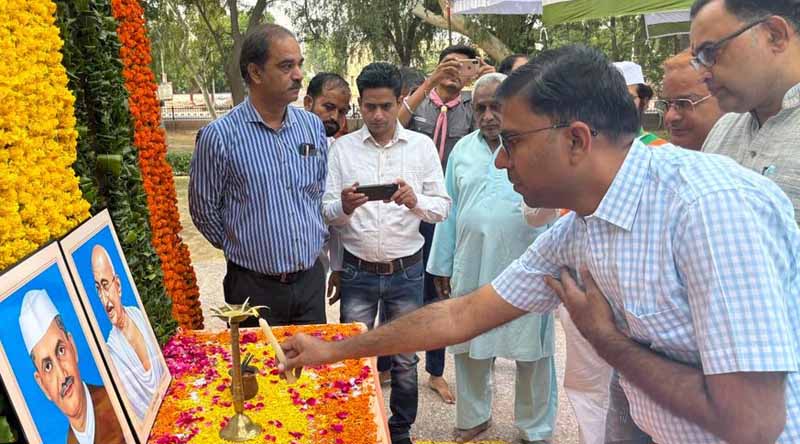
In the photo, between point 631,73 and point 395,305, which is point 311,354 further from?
point 631,73

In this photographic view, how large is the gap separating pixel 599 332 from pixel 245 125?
2.22m

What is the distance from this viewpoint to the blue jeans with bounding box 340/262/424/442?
11.9ft

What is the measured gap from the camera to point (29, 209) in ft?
5.66

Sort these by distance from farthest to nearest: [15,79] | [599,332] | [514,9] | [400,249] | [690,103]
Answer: [514,9], [400,249], [690,103], [15,79], [599,332]

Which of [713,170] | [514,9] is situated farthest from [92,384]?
[514,9]

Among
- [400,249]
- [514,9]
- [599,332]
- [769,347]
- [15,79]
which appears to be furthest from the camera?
[514,9]

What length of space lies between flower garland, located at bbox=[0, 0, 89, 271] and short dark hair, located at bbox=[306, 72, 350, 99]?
2401 millimetres

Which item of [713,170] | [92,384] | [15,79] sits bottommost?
[92,384]

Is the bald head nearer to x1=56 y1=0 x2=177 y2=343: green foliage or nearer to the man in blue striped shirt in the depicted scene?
x1=56 y1=0 x2=177 y2=343: green foliage

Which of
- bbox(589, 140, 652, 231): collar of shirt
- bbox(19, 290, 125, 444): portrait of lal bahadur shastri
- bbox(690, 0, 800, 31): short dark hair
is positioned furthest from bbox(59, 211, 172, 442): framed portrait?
bbox(690, 0, 800, 31): short dark hair

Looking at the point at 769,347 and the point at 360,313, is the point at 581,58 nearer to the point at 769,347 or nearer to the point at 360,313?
the point at 769,347

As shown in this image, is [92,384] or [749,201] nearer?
[749,201]

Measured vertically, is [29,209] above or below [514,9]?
below

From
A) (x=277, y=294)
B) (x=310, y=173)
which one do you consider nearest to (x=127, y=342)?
(x=277, y=294)
